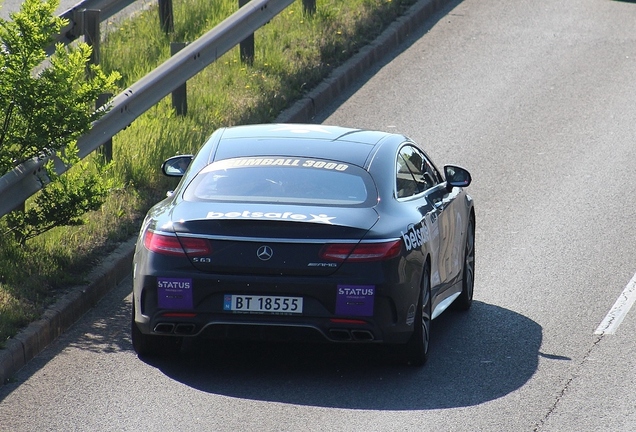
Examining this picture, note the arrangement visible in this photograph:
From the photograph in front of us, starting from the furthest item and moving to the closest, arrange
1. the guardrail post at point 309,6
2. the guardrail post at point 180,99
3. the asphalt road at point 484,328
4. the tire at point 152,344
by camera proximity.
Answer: the guardrail post at point 309,6 < the guardrail post at point 180,99 < the tire at point 152,344 < the asphalt road at point 484,328

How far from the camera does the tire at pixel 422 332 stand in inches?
345

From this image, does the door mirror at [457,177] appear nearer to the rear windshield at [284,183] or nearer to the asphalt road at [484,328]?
the asphalt road at [484,328]

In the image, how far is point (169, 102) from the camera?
49.4ft

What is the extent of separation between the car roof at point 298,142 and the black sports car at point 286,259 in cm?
10

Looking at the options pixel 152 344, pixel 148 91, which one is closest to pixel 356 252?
pixel 152 344

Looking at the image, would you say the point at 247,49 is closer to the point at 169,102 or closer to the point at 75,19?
the point at 169,102

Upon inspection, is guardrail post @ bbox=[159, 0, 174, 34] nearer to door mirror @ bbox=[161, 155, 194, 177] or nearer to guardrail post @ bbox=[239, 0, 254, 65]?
guardrail post @ bbox=[239, 0, 254, 65]

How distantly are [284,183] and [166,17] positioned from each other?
354 inches

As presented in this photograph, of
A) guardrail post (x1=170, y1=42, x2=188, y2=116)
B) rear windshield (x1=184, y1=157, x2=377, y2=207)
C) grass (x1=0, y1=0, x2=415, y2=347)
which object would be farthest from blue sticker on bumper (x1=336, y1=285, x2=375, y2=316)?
guardrail post (x1=170, y1=42, x2=188, y2=116)

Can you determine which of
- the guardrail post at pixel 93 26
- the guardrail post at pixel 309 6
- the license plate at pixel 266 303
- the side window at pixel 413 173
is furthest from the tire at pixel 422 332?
the guardrail post at pixel 309 6

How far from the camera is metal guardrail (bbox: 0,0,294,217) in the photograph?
9992 millimetres

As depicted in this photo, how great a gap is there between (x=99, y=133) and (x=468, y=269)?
322 centimetres

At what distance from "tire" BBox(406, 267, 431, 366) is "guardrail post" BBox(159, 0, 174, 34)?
9.06m

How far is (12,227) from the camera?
1042cm
